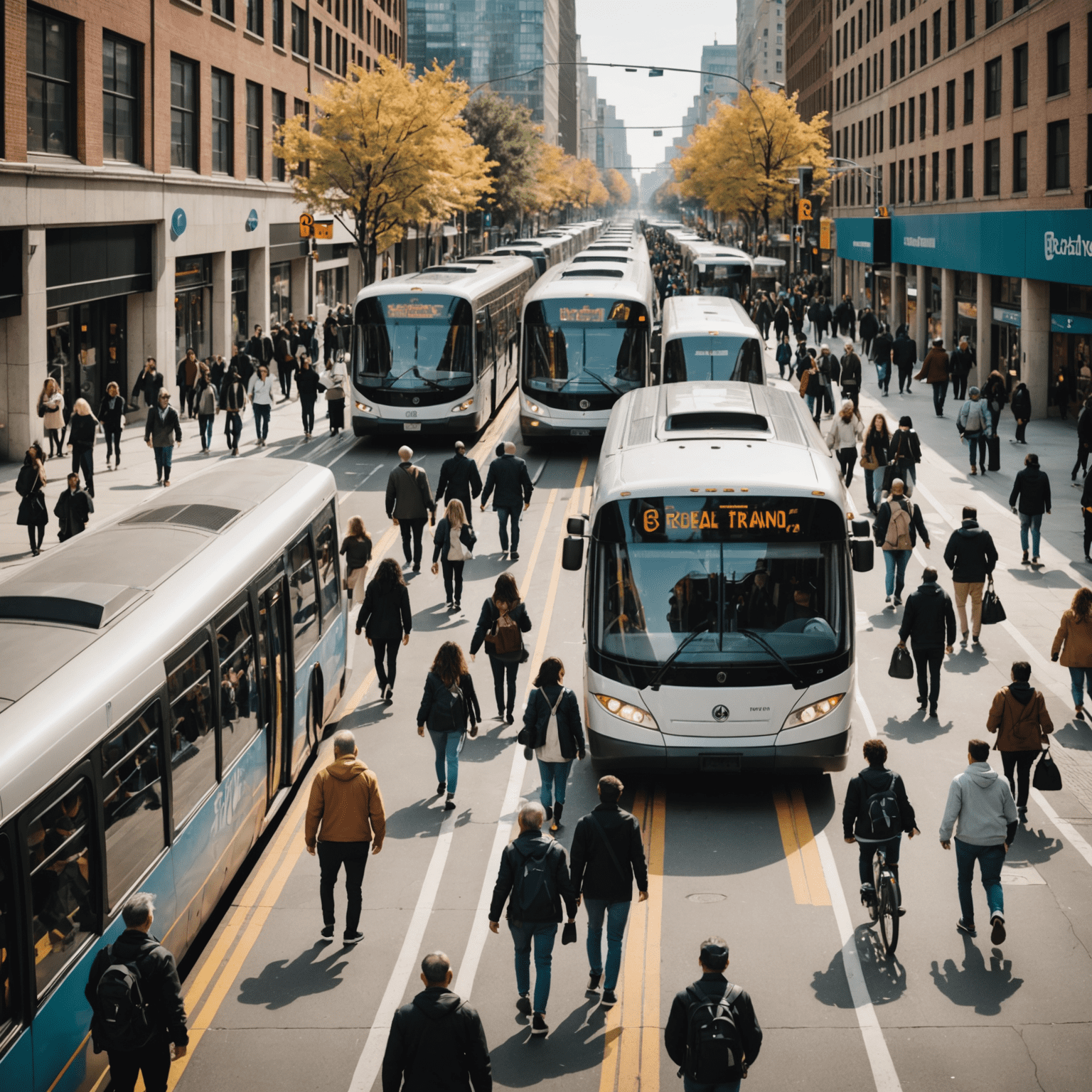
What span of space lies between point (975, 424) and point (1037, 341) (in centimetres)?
1105

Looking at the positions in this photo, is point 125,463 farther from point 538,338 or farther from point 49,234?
point 538,338

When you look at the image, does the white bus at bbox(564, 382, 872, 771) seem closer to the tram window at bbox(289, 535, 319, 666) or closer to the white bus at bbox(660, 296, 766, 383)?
the tram window at bbox(289, 535, 319, 666)

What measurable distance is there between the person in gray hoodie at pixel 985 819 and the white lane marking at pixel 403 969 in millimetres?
3490

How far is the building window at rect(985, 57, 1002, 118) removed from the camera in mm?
41812

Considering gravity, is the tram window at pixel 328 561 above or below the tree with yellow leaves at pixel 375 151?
below

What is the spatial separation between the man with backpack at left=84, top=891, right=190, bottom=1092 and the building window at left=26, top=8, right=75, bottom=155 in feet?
76.7

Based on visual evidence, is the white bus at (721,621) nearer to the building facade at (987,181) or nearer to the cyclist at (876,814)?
the cyclist at (876,814)

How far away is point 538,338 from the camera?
27.6 meters

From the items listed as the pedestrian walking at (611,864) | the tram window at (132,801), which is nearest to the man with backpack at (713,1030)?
the pedestrian walking at (611,864)

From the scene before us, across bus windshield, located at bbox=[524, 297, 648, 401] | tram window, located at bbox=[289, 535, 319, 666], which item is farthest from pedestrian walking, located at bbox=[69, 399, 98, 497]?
tram window, located at bbox=[289, 535, 319, 666]

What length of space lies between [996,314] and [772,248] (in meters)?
59.2

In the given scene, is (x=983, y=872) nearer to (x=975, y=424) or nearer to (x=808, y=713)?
(x=808, y=713)

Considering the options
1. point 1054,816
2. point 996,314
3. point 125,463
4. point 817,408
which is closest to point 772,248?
point 996,314

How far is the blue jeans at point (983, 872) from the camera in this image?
9.02 metres
